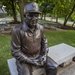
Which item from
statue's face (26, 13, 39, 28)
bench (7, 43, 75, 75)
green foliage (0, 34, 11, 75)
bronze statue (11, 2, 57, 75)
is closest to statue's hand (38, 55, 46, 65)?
bronze statue (11, 2, 57, 75)

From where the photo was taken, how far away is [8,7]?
11141 millimetres

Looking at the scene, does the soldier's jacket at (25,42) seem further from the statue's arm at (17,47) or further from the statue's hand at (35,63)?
the statue's hand at (35,63)

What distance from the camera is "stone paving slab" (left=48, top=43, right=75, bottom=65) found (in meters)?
2.88

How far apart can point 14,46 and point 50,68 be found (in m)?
0.82

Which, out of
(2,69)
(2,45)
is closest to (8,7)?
(2,45)

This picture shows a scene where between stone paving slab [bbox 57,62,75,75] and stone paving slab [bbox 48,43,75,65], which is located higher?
stone paving slab [bbox 48,43,75,65]

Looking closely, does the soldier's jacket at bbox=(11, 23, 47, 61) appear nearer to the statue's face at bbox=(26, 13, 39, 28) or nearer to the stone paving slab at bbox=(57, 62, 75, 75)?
the statue's face at bbox=(26, 13, 39, 28)

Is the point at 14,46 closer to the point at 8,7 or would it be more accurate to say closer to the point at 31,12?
the point at 31,12

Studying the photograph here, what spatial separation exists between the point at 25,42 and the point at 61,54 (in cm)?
128

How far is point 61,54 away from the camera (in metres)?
3.08

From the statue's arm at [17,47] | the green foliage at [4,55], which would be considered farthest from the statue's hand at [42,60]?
the green foliage at [4,55]

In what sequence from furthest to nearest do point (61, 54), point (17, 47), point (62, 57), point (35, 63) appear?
point (61, 54)
point (62, 57)
point (35, 63)
point (17, 47)

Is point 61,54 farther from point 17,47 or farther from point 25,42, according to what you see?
point 17,47

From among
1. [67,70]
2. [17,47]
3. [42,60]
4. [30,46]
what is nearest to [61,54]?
[67,70]
